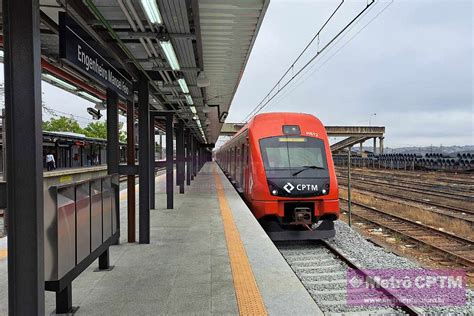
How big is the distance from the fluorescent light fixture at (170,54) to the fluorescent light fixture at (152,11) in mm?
551

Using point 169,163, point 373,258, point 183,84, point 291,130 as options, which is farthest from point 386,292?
point 169,163

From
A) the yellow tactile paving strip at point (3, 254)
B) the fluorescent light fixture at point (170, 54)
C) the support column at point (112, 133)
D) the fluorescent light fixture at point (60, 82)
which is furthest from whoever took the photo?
the fluorescent light fixture at point (60, 82)

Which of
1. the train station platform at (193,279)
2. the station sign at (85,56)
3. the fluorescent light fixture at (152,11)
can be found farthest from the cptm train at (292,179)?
the fluorescent light fixture at (152,11)

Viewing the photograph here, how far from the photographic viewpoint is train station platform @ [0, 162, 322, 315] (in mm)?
3641

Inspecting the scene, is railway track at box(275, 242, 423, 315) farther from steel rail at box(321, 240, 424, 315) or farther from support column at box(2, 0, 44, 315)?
support column at box(2, 0, 44, 315)

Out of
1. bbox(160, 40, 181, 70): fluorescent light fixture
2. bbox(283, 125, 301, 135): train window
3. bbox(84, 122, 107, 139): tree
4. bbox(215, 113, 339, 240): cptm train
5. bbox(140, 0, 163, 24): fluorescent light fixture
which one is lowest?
bbox(215, 113, 339, 240): cptm train

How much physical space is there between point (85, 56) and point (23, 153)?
5.56 ft

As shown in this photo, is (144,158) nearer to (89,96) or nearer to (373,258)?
(89,96)

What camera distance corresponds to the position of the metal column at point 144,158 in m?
6.07

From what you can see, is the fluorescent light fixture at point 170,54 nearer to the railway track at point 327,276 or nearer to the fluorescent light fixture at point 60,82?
the fluorescent light fixture at point 60,82

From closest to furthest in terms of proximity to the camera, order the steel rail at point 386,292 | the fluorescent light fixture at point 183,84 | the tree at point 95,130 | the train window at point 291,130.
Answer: the steel rail at point 386,292, the fluorescent light fixture at point 183,84, the train window at point 291,130, the tree at point 95,130

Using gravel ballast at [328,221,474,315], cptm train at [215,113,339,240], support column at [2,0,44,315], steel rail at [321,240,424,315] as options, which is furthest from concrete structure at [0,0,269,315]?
gravel ballast at [328,221,474,315]

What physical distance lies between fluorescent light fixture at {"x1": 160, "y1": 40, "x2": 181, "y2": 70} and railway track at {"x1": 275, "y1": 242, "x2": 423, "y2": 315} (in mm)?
3673

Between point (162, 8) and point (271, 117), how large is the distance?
547 centimetres
